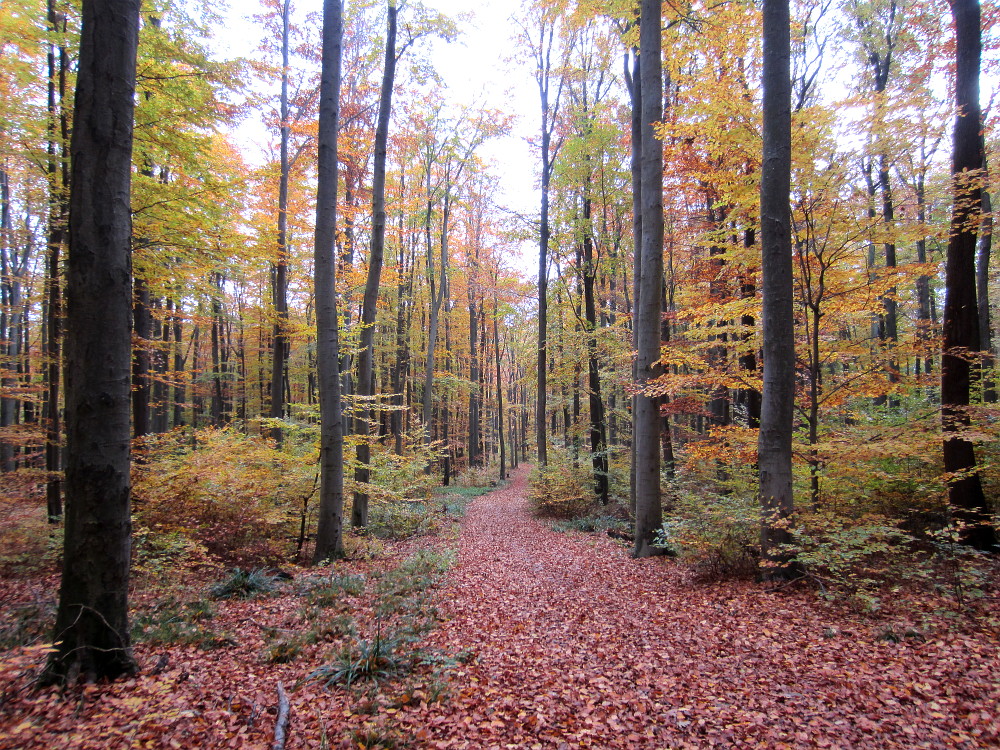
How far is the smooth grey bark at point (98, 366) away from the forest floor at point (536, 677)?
1.13 feet

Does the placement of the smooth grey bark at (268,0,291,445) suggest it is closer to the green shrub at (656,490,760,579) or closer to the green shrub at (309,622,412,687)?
the green shrub at (309,622,412,687)

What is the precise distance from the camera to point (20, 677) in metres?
3.07

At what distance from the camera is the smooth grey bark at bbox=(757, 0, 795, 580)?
591 cm

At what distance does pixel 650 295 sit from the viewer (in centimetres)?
819

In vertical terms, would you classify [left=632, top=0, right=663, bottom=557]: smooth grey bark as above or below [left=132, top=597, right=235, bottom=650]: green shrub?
above

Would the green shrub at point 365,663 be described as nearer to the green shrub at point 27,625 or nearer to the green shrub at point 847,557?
the green shrub at point 27,625

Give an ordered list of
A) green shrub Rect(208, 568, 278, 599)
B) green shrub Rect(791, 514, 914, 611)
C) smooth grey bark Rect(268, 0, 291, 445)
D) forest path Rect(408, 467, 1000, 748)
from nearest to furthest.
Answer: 1. forest path Rect(408, 467, 1000, 748)
2. green shrub Rect(791, 514, 914, 611)
3. green shrub Rect(208, 568, 278, 599)
4. smooth grey bark Rect(268, 0, 291, 445)

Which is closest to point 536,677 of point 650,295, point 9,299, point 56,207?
point 650,295

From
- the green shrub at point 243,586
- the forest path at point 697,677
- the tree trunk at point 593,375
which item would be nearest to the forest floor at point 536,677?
the forest path at point 697,677

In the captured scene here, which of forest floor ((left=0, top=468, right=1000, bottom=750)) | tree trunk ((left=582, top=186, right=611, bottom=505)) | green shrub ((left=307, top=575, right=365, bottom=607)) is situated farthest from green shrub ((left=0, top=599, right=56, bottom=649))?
tree trunk ((left=582, top=186, right=611, bottom=505))

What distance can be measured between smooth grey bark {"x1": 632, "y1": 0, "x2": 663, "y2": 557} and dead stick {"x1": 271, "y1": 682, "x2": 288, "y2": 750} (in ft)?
20.8

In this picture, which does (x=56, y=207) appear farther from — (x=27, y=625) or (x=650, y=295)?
(x=650, y=295)

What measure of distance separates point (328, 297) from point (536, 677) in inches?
258

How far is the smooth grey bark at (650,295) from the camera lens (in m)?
8.03
